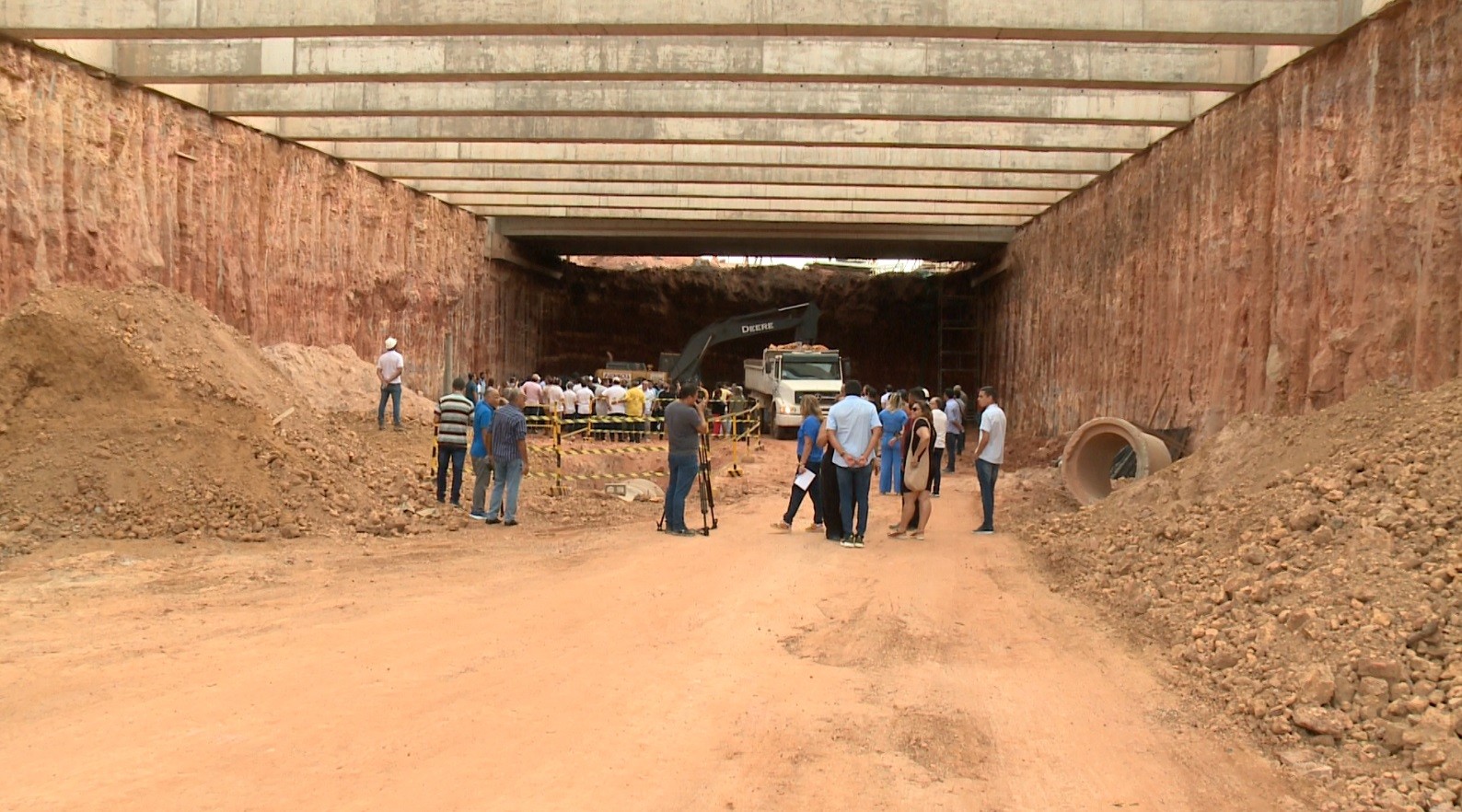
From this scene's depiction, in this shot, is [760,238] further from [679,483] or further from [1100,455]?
[679,483]

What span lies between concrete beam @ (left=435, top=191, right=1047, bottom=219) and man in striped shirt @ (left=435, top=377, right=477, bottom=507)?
1135 centimetres

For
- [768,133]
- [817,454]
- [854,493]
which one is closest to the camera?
[854,493]

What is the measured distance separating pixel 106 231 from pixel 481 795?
12755mm

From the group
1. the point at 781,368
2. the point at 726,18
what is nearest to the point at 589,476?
the point at 726,18

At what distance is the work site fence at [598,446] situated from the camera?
48.2ft

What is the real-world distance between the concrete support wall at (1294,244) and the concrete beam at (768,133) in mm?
1179

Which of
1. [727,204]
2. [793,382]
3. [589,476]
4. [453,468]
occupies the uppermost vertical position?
[727,204]

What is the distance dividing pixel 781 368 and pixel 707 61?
14602 mm

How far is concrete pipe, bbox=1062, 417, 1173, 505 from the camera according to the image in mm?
12562

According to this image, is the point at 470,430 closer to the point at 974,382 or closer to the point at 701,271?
the point at 974,382

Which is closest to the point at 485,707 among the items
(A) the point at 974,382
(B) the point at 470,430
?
(B) the point at 470,430

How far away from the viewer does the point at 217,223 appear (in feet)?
52.7

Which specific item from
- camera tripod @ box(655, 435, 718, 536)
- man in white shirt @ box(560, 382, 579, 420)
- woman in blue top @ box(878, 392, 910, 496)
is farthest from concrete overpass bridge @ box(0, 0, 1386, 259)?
camera tripod @ box(655, 435, 718, 536)

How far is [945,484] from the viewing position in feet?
56.2
